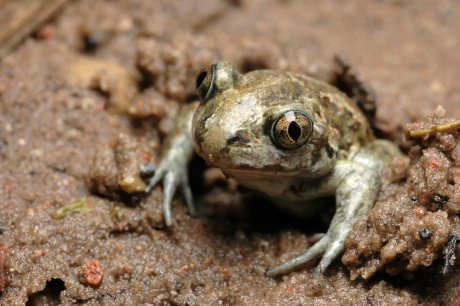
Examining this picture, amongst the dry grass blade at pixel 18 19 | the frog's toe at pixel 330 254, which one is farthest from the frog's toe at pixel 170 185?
the dry grass blade at pixel 18 19

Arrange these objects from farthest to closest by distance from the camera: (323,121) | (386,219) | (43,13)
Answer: (43,13), (323,121), (386,219)

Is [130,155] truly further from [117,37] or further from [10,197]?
[117,37]

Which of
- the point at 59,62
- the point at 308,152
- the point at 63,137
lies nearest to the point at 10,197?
the point at 63,137

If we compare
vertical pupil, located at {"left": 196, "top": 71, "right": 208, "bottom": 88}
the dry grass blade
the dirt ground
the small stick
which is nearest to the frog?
vertical pupil, located at {"left": 196, "top": 71, "right": 208, "bottom": 88}

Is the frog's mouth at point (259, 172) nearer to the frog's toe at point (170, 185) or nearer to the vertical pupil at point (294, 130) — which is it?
the vertical pupil at point (294, 130)

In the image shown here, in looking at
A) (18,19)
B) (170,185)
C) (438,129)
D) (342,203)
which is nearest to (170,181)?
(170,185)

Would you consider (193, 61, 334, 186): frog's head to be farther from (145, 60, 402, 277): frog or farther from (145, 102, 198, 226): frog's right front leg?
(145, 102, 198, 226): frog's right front leg

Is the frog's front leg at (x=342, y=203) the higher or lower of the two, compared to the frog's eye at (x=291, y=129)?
lower
